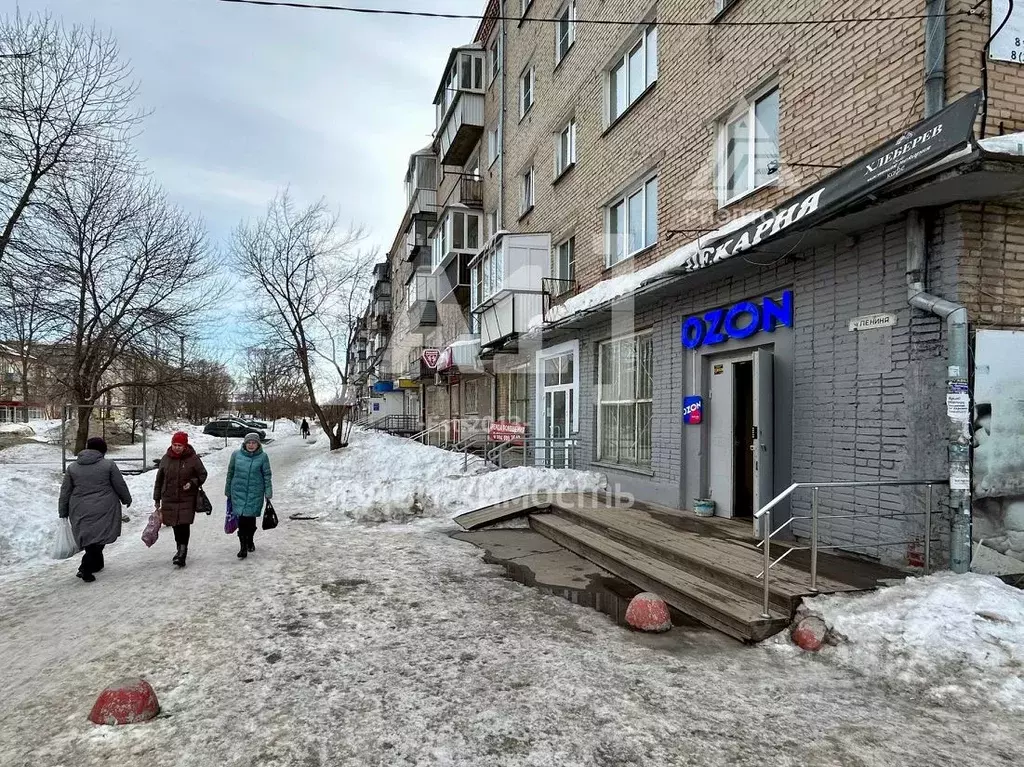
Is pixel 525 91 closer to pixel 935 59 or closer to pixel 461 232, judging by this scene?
pixel 461 232

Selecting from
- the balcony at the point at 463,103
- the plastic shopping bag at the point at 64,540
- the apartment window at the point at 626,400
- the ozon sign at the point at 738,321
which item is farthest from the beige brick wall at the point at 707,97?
the plastic shopping bag at the point at 64,540

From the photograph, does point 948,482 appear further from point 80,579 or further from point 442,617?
point 80,579

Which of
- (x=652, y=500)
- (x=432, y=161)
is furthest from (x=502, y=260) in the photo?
(x=432, y=161)

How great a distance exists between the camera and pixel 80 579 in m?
6.61

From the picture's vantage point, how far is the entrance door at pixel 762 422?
690 cm

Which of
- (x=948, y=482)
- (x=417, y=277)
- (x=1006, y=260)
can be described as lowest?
(x=948, y=482)

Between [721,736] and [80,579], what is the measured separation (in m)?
6.68

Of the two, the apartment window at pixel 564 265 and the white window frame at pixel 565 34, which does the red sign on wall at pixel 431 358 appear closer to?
the apartment window at pixel 564 265

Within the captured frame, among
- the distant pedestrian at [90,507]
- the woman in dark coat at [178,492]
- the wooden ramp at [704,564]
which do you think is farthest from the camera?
the woman in dark coat at [178,492]

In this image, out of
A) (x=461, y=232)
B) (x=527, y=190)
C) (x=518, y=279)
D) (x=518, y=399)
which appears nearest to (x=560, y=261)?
(x=518, y=279)

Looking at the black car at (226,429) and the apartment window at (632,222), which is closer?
the apartment window at (632,222)

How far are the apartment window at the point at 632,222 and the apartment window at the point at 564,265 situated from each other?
5.43ft

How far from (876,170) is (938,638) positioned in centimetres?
340

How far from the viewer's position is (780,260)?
275 inches
